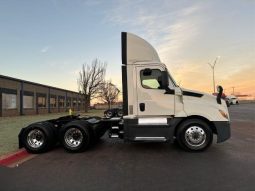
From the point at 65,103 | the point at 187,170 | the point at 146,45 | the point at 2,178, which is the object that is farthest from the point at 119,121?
the point at 65,103

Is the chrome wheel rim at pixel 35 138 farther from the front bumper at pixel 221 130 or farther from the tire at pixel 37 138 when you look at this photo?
the front bumper at pixel 221 130

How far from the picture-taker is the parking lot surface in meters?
5.50

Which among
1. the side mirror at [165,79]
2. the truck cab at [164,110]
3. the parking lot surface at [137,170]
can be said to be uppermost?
the side mirror at [165,79]

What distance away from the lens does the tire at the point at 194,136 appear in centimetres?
852

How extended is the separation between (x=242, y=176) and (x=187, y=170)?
1.17 metres

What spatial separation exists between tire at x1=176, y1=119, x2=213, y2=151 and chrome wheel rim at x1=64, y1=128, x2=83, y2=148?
121 inches

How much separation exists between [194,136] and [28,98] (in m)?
38.2

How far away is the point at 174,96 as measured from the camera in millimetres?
8711

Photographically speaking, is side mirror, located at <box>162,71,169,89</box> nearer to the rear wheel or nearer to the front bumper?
the front bumper

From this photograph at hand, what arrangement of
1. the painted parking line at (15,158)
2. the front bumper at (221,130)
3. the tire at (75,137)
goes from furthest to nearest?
1. the tire at (75,137)
2. the front bumper at (221,130)
3. the painted parking line at (15,158)

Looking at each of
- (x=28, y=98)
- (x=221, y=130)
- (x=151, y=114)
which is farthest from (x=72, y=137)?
(x=28, y=98)

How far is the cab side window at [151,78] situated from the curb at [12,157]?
430 centimetres

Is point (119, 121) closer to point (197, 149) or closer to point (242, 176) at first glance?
point (197, 149)

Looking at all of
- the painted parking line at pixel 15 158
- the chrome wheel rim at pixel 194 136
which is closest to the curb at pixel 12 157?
the painted parking line at pixel 15 158
